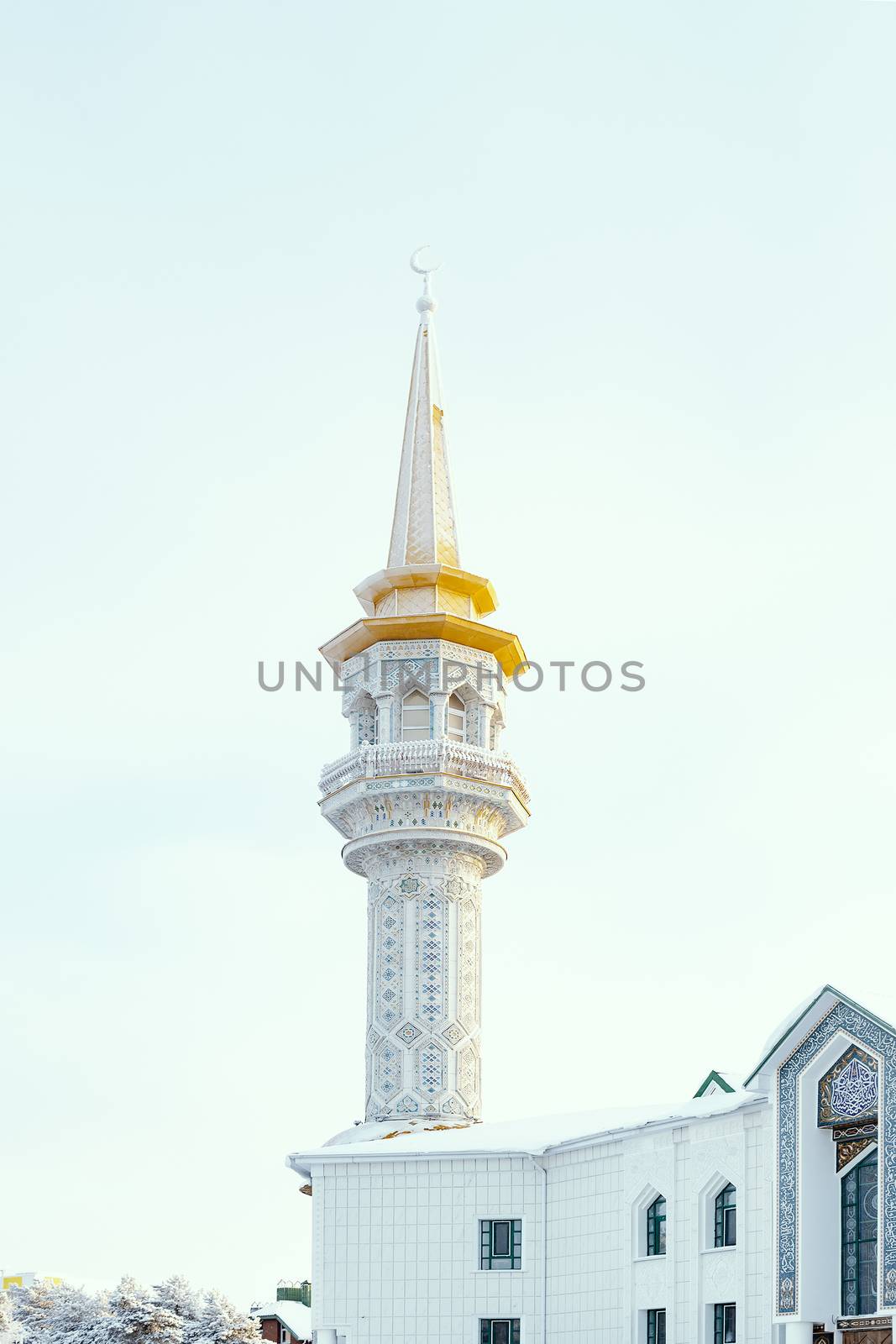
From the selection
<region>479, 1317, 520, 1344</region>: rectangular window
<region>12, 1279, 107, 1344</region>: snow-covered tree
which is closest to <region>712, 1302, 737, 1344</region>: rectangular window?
<region>479, 1317, 520, 1344</region>: rectangular window

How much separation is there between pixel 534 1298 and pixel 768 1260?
6.05 metres

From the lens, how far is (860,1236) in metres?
22.6

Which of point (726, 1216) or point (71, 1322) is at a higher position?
point (726, 1216)

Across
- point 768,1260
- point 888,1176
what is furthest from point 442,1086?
point 888,1176

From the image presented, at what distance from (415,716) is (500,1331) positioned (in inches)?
524

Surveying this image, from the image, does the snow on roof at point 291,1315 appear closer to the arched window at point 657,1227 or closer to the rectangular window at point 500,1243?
the rectangular window at point 500,1243

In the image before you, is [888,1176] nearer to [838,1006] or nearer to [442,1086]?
[838,1006]

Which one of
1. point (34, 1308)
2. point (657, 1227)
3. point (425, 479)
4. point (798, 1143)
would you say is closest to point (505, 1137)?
point (657, 1227)

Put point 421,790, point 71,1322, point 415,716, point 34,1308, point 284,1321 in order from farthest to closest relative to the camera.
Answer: point 284,1321 → point 34,1308 → point 415,716 → point 421,790 → point 71,1322

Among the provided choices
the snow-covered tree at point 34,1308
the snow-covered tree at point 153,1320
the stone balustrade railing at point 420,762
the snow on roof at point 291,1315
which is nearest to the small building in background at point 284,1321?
the snow on roof at point 291,1315

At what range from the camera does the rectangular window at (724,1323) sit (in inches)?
964

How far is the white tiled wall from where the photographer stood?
24547mm

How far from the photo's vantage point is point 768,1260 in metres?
23.6

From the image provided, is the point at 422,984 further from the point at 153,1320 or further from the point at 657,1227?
the point at 657,1227
